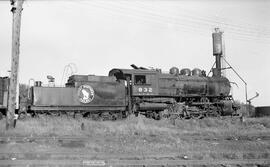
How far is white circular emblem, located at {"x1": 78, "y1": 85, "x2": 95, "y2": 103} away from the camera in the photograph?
1546cm

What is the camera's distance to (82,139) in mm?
9961

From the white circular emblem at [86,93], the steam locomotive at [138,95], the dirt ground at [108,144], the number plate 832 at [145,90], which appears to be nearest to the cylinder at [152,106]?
the steam locomotive at [138,95]

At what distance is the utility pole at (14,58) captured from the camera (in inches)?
494

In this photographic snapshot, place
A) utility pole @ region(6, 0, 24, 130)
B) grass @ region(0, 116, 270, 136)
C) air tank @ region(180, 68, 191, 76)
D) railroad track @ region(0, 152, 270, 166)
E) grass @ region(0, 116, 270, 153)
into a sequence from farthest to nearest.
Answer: air tank @ region(180, 68, 191, 76) → utility pole @ region(6, 0, 24, 130) → grass @ region(0, 116, 270, 136) → grass @ region(0, 116, 270, 153) → railroad track @ region(0, 152, 270, 166)

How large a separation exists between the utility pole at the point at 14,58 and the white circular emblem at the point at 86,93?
3518 millimetres

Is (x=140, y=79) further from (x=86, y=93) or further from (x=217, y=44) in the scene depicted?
(x=217, y=44)

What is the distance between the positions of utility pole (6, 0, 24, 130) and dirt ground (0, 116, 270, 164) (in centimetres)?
76

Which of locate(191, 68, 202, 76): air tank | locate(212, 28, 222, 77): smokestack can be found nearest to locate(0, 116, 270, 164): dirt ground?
locate(191, 68, 202, 76): air tank

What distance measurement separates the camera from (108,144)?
9188 mm

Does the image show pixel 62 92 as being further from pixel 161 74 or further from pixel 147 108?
pixel 161 74

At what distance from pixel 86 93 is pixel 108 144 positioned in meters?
6.86

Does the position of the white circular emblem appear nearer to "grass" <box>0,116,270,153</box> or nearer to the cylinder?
"grass" <box>0,116,270,153</box>

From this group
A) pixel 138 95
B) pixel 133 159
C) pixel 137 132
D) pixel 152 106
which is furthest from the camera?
pixel 152 106

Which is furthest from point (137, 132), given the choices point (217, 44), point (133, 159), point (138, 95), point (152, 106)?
point (217, 44)
